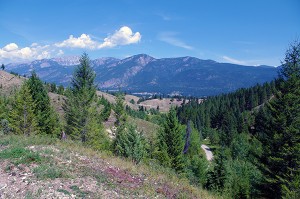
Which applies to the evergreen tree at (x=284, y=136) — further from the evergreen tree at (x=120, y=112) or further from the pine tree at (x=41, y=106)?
the pine tree at (x=41, y=106)

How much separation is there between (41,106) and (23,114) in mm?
3657

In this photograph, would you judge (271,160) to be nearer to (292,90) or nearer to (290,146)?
(290,146)

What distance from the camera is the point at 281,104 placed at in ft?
69.2

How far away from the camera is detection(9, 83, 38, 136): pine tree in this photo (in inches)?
1214

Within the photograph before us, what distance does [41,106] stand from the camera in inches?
1371

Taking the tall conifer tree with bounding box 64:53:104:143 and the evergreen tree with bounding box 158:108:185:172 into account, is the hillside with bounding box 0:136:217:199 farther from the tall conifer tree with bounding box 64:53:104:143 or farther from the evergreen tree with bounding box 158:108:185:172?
the evergreen tree with bounding box 158:108:185:172

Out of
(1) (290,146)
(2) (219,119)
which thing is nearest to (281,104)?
(1) (290,146)

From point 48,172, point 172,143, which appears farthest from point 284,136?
point 48,172

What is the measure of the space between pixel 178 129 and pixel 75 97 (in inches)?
553

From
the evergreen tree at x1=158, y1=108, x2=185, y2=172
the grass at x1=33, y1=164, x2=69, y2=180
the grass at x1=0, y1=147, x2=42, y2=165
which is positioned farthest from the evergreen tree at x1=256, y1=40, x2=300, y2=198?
the grass at x1=0, y1=147, x2=42, y2=165

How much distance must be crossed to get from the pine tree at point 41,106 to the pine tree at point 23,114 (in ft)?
4.49

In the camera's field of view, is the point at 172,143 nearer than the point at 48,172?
No

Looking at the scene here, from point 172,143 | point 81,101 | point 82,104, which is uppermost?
point 81,101

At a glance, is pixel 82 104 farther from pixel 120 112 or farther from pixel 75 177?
pixel 75 177
